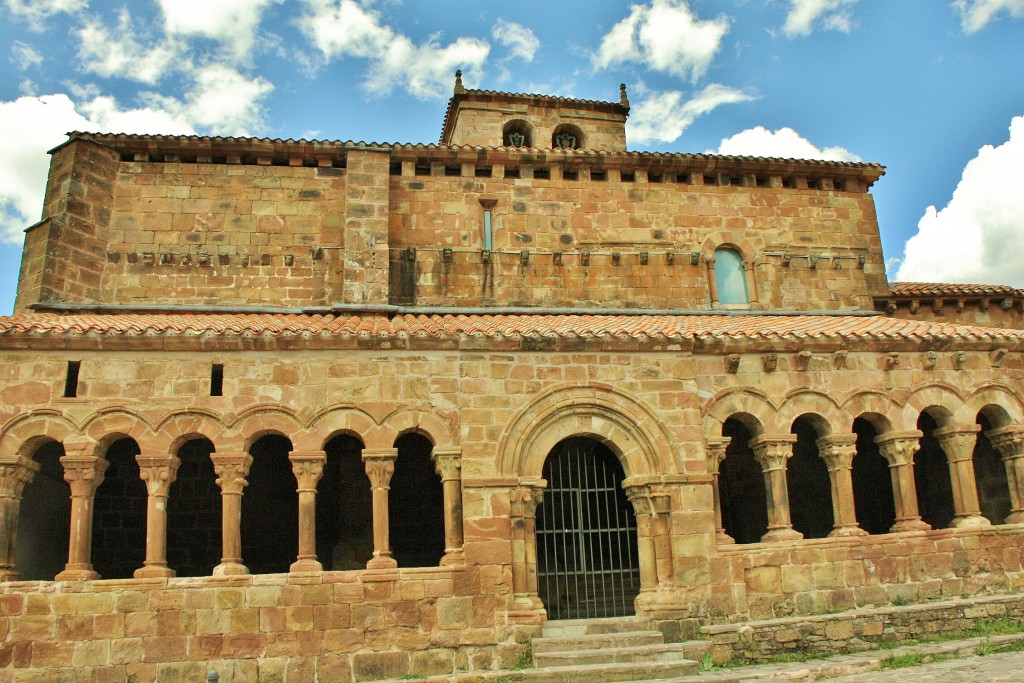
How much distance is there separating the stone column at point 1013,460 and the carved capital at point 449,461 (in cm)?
823

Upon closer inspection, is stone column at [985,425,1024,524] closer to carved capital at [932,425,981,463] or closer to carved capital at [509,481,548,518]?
carved capital at [932,425,981,463]

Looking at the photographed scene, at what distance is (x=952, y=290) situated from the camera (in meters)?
16.6

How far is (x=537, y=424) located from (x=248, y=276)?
6.61 meters

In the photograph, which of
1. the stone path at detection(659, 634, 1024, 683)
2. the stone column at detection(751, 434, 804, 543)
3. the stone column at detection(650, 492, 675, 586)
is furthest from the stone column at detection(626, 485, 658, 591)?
the stone column at detection(751, 434, 804, 543)

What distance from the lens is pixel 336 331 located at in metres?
11.2

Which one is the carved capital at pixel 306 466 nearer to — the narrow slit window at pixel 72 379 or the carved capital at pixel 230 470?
the carved capital at pixel 230 470

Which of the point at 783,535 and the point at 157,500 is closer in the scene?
the point at 157,500

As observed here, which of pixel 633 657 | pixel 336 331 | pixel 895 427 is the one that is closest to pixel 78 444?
pixel 336 331

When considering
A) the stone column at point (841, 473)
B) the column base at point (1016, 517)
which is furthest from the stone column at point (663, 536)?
the column base at point (1016, 517)

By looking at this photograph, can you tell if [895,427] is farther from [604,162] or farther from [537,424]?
[604,162]

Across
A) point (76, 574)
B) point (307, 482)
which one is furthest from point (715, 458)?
point (76, 574)

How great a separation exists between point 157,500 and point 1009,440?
478 inches

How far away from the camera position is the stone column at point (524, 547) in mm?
10516

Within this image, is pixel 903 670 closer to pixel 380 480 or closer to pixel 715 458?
pixel 715 458
